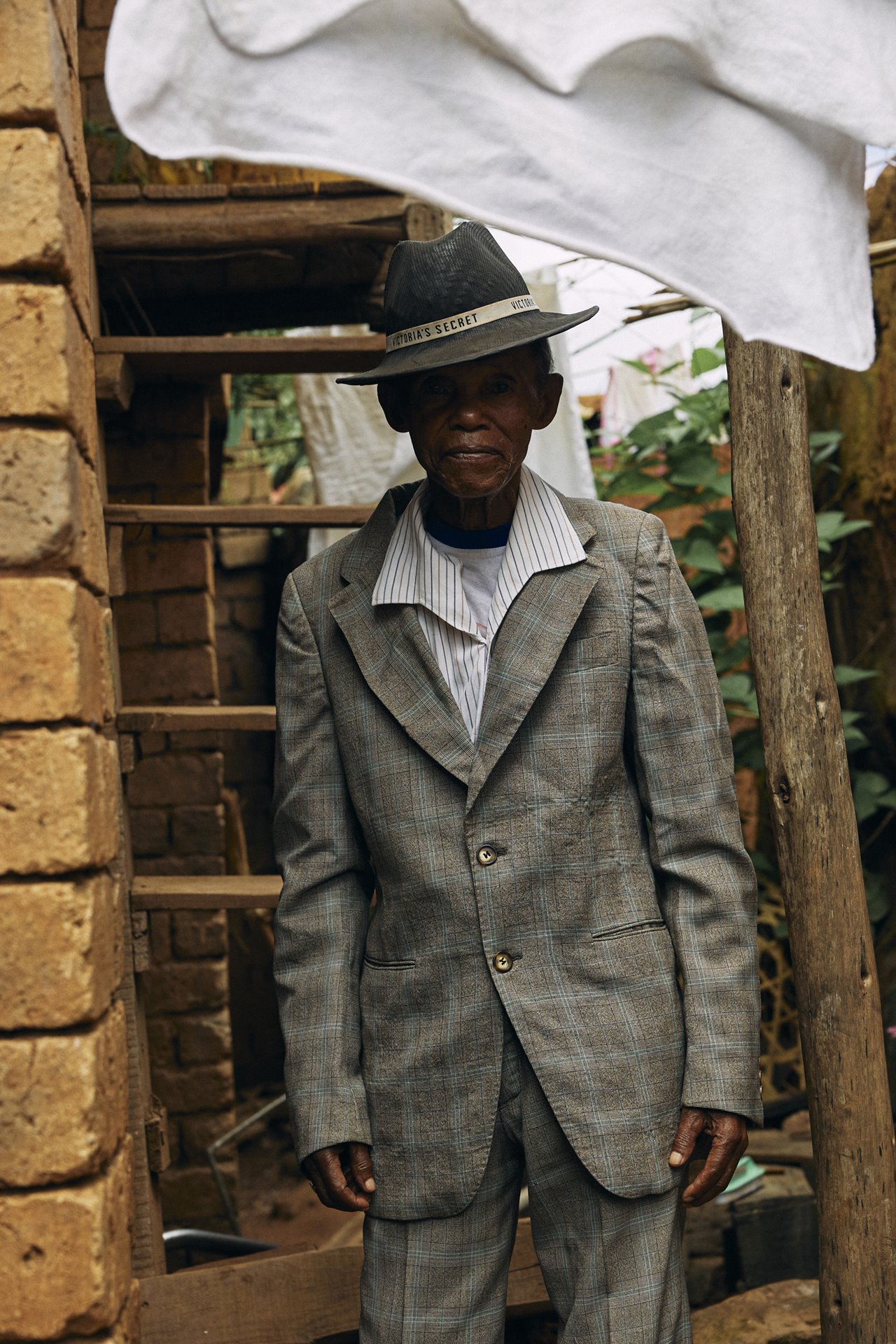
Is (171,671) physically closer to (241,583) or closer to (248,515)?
(248,515)

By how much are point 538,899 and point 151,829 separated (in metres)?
2.78

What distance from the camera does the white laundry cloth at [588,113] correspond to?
1.06 meters

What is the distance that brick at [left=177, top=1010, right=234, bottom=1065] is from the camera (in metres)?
4.27

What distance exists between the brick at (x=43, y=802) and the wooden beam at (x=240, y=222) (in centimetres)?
167

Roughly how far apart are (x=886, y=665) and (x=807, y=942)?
2.13 metres

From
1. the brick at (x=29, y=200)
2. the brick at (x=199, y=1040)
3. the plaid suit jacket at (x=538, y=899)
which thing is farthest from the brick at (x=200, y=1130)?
the brick at (x=29, y=200)

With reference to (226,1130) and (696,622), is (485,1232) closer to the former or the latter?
(696,622)

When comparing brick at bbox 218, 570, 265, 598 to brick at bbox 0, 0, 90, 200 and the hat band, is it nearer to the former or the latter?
the hat band

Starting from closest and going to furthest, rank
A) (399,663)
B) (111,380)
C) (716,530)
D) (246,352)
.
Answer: (399,663) < (111,380) < (246,352) < (716,530)

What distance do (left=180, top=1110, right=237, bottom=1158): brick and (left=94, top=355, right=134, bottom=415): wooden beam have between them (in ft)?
8.49

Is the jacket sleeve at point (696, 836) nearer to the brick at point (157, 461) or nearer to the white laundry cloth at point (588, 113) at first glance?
the white laundry cloth at point (588, 113)

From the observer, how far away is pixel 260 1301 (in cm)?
244

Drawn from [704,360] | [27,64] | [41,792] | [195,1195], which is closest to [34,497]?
[41,792]

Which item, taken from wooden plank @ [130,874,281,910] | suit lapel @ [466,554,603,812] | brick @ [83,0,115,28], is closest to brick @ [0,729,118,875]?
suit lapel @ [466,554,603,812]
